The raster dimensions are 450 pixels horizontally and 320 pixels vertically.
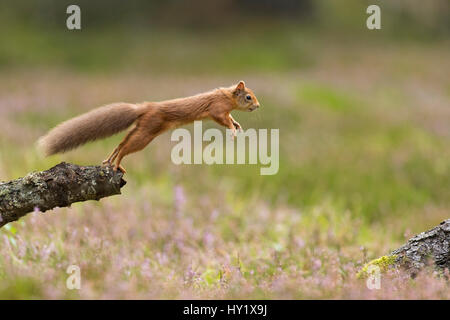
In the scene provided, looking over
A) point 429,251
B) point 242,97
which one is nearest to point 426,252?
point 429,251

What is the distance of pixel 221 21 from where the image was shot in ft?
103

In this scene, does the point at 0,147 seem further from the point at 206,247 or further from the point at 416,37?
the point at 416,37

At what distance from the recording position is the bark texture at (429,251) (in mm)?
4613

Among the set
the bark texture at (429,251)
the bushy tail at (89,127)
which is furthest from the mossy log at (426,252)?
the bushy tail at (89,127)

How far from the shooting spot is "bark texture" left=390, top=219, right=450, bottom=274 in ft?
15.1

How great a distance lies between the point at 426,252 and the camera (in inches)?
184

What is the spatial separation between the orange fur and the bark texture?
1.92 m

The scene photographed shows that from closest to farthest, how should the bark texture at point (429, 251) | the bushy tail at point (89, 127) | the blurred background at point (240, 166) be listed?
the bushy tail at point (89, 127) → the bark texture at point (429, 251) → the blurred background at point (240, 166)

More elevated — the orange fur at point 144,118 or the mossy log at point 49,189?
the orange fur at point 144,118

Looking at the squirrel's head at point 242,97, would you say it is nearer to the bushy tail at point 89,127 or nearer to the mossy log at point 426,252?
the bushy tail at point 89,127

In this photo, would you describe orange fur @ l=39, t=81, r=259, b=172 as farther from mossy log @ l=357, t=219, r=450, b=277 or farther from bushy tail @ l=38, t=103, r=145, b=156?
mossy log @ l=357, t=219, r=450, b=277

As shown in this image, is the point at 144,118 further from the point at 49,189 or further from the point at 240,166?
the point at 240,166

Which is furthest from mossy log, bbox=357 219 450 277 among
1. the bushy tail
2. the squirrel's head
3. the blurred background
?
the bushy tail

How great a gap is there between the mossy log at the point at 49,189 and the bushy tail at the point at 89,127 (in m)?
0.27
